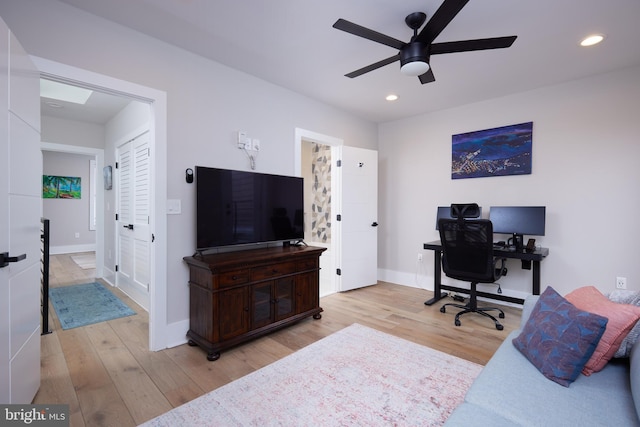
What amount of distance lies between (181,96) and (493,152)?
3.65 meters

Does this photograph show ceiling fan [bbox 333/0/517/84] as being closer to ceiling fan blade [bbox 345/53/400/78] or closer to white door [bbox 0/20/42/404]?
ceiling fan blade [bbox 345/53/400/78]

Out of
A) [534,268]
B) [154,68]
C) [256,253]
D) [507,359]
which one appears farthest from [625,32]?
[154,68]

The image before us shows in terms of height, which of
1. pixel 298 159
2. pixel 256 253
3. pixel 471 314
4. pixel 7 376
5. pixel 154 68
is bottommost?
pixel 471 314

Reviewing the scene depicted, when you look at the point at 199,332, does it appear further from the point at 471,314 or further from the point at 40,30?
the point at 471,314

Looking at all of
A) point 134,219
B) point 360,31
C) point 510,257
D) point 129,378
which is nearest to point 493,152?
point 510,257

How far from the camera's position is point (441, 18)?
5.68 feet

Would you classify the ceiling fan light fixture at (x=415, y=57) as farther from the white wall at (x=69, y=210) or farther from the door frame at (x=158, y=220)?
the white wall at (x=69, y=210)

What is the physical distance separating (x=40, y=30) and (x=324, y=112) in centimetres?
280

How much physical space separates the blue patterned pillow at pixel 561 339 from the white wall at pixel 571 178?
235 cm

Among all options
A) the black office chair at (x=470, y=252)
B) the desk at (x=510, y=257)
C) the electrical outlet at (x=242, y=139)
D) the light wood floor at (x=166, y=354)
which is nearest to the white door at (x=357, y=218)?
the light wood floor at (x=166, y=354)

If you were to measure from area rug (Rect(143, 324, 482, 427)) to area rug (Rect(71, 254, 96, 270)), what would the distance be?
5.23m

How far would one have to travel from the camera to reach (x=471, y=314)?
3369 mm

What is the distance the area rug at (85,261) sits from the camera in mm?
5855

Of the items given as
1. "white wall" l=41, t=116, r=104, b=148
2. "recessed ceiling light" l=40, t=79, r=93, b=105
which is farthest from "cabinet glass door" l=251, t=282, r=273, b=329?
"white wall" l=41, t=116, r=104, b=148
